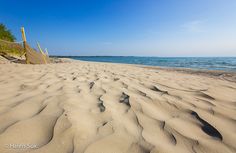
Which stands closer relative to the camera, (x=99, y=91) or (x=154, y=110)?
(x=154, y=110)

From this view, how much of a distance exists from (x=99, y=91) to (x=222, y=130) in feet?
5.59

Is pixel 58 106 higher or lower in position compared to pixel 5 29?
lower

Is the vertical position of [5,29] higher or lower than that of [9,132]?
higher

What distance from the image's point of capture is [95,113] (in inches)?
67.7

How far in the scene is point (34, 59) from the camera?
8.89 metres

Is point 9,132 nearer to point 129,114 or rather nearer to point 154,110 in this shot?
point 129,114

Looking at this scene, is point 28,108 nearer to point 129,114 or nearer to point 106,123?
→ point 106,123

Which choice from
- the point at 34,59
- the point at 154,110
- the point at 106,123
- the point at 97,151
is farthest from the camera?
the point at 34,59

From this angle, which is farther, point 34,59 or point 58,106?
point 34,59

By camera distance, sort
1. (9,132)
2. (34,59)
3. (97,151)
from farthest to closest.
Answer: (34,59) → (9,132) → (97,151)

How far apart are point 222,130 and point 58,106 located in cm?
166

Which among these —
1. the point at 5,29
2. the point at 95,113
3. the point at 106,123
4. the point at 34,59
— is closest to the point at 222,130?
the point at 106,123

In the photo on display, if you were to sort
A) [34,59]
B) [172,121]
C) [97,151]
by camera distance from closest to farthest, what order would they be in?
[97,151] → [172,121] → [34,59]

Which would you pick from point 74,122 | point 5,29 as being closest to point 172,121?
point 74,122
